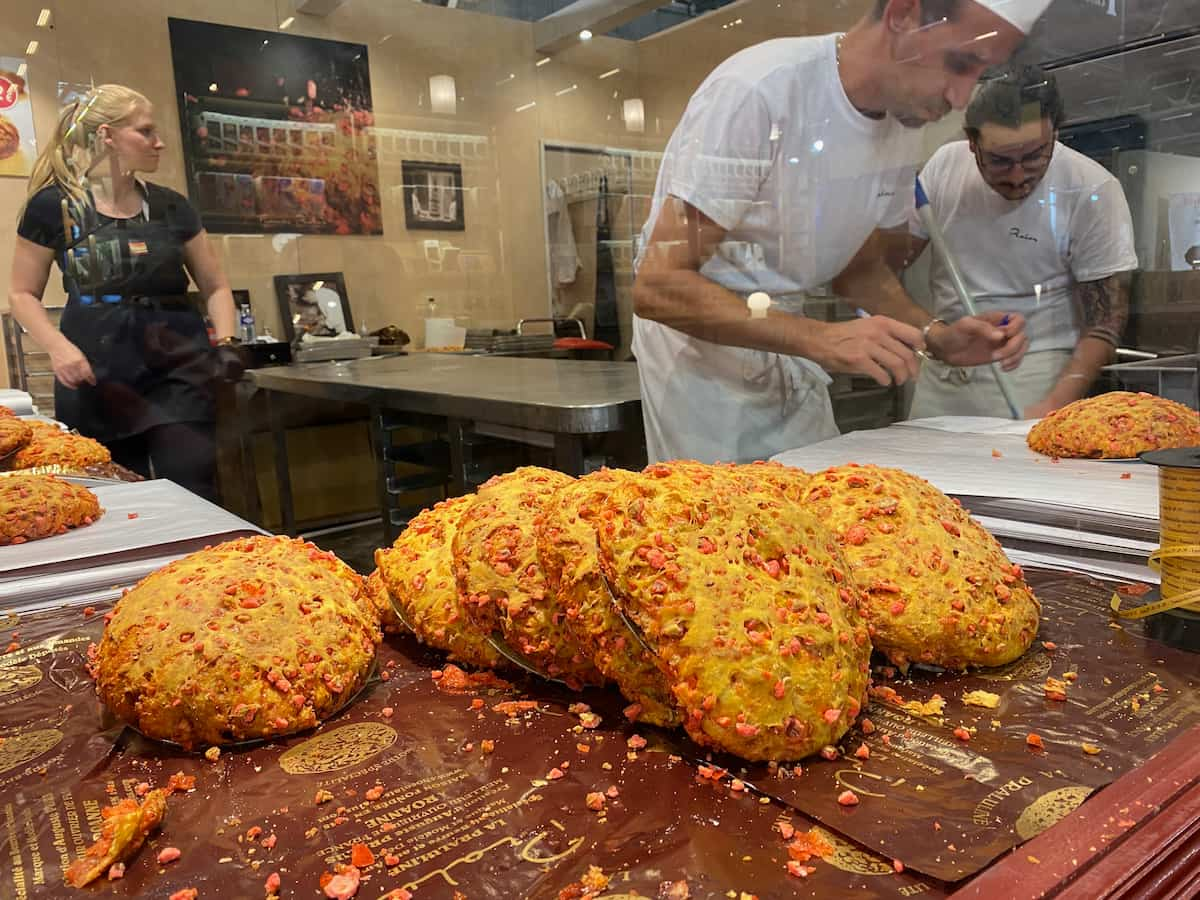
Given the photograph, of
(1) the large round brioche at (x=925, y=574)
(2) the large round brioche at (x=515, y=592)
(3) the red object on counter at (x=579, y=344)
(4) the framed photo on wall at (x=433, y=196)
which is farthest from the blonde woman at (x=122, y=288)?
(1) the large round brioche at (x=925, y=574)

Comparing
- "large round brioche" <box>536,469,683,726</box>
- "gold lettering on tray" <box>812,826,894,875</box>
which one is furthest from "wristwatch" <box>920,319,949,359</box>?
"gold lettering on tray" <box>812,826,894,875</box>

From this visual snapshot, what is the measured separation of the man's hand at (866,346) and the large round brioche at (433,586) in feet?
3.03

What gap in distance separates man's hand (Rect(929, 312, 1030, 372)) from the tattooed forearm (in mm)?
115

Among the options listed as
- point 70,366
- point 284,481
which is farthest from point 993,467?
point 70,366

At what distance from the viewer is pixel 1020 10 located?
5.30 feet

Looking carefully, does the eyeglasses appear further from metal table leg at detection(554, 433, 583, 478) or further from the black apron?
the black apron

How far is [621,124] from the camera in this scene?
6.12 ft

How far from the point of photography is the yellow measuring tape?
101 cm

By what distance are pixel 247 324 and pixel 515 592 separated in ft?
3.97

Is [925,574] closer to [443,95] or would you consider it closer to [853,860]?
[853,860]

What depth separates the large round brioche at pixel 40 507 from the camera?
1561 millimetres

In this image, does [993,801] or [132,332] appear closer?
[993,801]

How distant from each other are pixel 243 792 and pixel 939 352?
1559 mm

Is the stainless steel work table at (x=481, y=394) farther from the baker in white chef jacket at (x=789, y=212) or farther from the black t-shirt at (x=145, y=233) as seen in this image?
the black t-shirt at (x=145, y=233)
